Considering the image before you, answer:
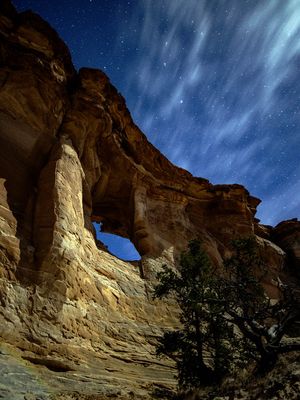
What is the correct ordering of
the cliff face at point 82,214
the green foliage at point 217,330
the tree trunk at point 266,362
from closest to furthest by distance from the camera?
the tree trunk at point 266,362 < the green foliage at point 217,330 < the cliff face at point 82,214

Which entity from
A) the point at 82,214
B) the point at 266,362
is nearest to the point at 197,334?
the point at 266,362

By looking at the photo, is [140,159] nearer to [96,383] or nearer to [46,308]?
[46,308]

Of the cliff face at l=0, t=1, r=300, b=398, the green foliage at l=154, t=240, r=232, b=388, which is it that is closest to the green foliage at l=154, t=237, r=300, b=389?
the green foliage at l=154, t=240, r=232, b=388

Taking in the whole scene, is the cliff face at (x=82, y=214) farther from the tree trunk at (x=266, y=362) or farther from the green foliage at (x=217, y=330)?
the tree trunk at (x=266, y=362)

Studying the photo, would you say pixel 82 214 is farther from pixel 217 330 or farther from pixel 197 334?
pixel 217 330

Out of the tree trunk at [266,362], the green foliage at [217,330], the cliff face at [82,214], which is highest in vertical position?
the cliff face at [82,214]

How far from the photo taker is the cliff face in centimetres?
1234

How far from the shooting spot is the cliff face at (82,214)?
1234cm

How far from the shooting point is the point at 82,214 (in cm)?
1862

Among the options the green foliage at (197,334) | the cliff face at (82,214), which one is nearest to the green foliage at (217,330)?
the green foliage at (197,334)

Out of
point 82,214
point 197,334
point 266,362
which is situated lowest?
point 266,362

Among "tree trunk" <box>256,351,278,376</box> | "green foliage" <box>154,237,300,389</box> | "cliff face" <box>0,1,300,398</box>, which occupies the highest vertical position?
"cliff face" <box>0,1,300,398</box>

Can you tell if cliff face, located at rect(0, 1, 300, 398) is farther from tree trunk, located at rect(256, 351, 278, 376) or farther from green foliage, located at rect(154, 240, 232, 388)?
tree trunk, located at rect(256, 351, 278, 376)

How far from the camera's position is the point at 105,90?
2662cm
